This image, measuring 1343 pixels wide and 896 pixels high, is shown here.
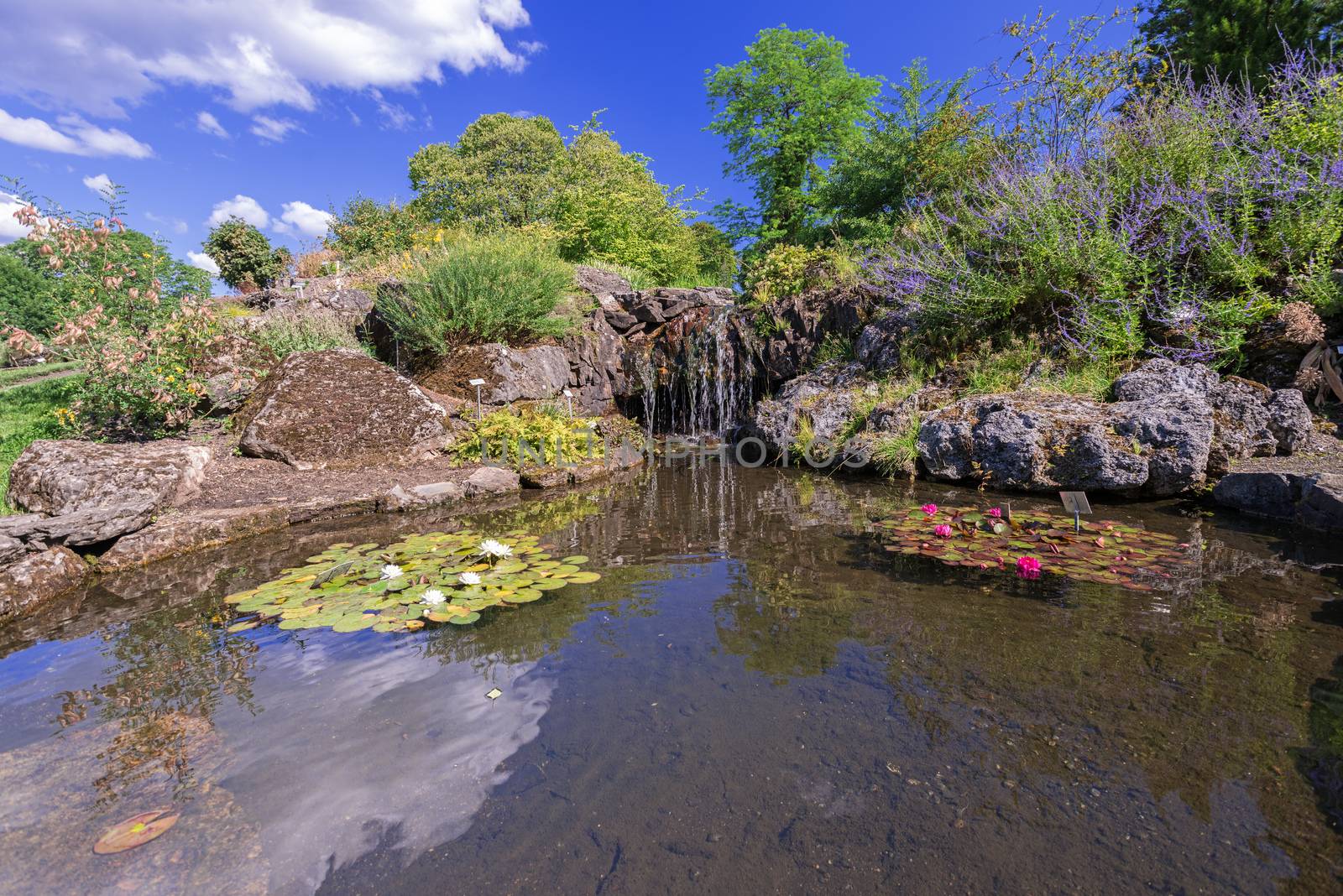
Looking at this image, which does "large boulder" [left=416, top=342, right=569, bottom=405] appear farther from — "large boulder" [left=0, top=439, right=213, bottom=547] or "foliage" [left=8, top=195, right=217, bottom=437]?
"large boulder" [left=0, top=439, right=213, bottom=547]

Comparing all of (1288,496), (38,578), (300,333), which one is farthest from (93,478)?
(1288,496)

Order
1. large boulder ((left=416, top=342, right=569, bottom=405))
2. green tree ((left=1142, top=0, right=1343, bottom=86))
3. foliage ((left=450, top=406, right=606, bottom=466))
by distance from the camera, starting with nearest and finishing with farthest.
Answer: foliage ((left=450, top=406, right=606, bottom=466)) < large boulder ((left=416, top=342, right=569, bottom=405)) < green tree ((left=1142, top=0, right=1343, bottom=86))

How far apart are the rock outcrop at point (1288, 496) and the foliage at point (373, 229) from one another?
53.0ft

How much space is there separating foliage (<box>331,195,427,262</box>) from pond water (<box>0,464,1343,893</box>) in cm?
1460

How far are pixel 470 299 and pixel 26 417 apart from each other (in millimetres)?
5749

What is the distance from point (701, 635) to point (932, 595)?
134cm

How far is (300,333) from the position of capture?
8.49 meters

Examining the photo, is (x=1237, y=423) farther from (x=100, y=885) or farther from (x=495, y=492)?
(x=100, y=885)

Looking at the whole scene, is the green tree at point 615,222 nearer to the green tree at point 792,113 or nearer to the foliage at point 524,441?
the green tree at point 792,113

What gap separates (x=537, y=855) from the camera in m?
1.54

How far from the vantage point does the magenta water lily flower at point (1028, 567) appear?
3352 mm

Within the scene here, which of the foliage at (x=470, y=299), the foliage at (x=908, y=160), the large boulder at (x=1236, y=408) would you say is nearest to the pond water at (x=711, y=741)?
the large boulder at (x=1236, y=408)

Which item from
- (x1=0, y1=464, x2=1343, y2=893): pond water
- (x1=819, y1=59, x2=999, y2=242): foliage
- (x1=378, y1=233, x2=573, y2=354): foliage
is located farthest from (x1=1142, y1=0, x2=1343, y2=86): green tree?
(x1=0, y1=464, x2=1343, y2=893): pond water

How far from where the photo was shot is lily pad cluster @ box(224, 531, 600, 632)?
118 inches
